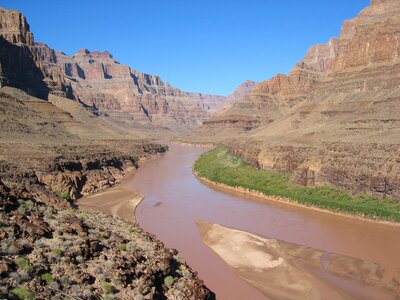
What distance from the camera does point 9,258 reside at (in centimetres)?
1534

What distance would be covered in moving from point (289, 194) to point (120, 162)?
122 ft

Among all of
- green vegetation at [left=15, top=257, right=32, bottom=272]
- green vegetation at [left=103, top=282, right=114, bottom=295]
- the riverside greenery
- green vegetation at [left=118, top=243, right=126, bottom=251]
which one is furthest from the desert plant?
the riverside greenery

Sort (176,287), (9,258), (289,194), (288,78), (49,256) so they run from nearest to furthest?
1. (9,258)
2. (49,256)
3. (176,287)
4. (289,194)
5. (288,78)

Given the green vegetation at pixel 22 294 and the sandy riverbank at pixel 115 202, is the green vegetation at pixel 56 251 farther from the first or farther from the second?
the sandy riverbank at pixel 115 202

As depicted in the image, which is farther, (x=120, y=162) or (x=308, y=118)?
(x=308, y=118)

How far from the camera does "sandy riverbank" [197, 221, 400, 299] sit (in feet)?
79.3

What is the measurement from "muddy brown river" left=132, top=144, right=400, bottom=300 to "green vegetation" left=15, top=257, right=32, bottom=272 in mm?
11872

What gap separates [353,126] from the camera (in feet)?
214

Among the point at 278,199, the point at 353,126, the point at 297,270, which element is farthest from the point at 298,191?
the point at 353,126

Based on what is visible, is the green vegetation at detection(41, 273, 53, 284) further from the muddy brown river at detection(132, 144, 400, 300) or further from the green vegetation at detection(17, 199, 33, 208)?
the muddy brown river at detection(132, 144, 400, 300)

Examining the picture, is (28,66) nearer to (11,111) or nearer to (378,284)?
(11,111)

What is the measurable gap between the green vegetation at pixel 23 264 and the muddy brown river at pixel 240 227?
1187cm

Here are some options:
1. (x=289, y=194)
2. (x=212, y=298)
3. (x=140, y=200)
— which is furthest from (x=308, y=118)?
(x=212, y=298)

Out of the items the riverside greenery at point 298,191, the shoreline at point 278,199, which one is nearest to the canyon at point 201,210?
the shoreline at point 278,199
